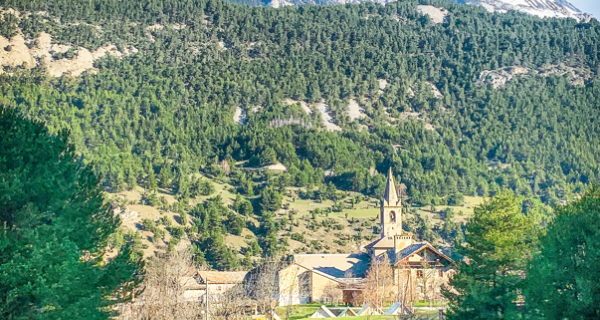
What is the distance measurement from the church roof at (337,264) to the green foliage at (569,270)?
2056 inches

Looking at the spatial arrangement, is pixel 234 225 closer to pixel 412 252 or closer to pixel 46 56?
pixel 412 252

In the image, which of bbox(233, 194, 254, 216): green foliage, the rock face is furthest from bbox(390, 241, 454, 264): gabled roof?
the rock face

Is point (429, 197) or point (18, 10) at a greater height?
point (18, 10)

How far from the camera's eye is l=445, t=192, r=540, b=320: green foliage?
34.5m

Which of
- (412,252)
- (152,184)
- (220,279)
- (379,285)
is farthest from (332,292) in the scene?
(152,184)

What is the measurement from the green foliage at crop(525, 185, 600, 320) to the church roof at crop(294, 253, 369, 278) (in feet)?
171

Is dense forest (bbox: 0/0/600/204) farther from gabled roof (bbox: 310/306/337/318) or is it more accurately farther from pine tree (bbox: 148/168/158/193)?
gabled roof (bbox: 310/306/337/318)

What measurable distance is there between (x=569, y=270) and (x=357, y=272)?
181 feet

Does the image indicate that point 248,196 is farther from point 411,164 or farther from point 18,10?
point 18,10

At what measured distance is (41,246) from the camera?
89.8 feet

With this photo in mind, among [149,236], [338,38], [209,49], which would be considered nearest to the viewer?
[149,236]

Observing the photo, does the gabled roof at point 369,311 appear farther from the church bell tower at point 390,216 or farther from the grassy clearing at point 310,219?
the grassy clearing at point 310,219

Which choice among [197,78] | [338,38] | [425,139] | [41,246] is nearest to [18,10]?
[197,78]

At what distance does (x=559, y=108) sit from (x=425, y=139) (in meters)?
28.9
